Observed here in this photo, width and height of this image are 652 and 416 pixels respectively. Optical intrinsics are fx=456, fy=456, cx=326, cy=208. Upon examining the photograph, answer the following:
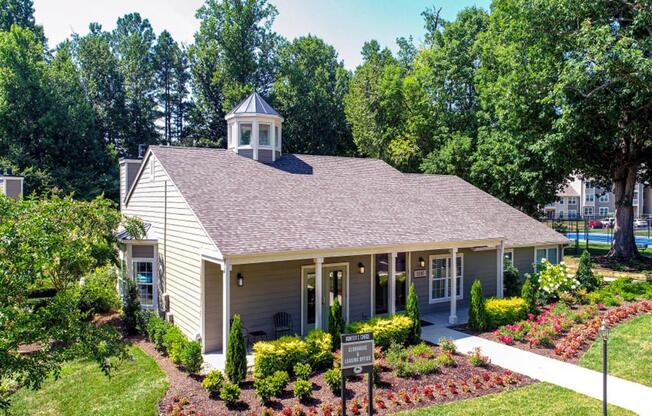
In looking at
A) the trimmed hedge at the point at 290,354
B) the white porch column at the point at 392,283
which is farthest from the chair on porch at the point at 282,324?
the white porch column at the point at 392,283

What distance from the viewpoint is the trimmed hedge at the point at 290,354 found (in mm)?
10195

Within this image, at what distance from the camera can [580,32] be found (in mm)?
21484

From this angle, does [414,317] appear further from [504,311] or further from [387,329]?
[504,311]

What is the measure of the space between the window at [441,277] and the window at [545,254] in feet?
15.5

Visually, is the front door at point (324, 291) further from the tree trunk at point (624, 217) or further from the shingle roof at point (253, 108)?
the tree trunk at point (624, 217)

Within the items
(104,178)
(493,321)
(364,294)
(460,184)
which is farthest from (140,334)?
(104,178)

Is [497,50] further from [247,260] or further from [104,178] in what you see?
[104,178]

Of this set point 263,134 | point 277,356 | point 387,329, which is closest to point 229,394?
point 277,356

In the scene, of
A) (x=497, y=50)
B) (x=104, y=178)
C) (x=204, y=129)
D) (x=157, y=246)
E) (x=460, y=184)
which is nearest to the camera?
(x=157, y=246)

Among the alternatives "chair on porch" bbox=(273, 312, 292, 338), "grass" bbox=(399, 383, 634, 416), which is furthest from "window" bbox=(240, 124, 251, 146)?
"grass" bbox=(399, 383, 634, 416)

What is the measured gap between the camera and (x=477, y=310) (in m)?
14.1

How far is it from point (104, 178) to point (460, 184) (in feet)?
89.6

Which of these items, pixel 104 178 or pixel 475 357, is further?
pixel 104 178

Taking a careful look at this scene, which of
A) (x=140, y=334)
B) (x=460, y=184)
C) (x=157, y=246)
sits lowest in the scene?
(x=140, y=334)
